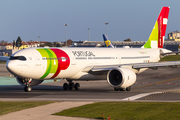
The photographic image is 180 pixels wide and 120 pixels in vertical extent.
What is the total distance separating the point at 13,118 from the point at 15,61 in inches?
512

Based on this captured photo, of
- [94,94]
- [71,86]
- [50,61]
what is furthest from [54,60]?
[71,86]

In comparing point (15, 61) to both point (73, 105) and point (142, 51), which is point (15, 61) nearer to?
point (73, 105)

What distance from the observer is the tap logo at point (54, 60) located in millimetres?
32750

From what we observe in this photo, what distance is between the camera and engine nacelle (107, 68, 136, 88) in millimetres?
33656

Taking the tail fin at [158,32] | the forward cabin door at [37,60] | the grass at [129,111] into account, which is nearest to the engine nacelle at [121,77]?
the forward cabin door at [37,60]

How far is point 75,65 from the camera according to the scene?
3528 centimetres

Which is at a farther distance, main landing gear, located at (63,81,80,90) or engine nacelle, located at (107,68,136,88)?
main landing gear, located at (63,81,80,90)

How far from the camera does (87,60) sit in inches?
1455

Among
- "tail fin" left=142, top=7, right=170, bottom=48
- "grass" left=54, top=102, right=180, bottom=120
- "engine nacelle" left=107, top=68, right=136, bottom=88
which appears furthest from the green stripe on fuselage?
"tail fin" left=142, top=7, right=170, bottom=48

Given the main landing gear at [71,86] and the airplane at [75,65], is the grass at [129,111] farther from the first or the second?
the main landing gear at [71,86]

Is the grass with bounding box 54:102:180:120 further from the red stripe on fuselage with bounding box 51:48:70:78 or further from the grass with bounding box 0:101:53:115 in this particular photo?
the red stripe on fuselage with bounding box 51:48:70:78

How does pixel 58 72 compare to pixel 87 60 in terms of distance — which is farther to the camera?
pixel 87 60

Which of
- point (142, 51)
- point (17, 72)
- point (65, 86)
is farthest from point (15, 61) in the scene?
point (142, 51)

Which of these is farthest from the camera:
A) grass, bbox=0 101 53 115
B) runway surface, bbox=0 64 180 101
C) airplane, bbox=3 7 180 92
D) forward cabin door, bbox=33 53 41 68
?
forward cabin door, bbox=33 53 41 68
